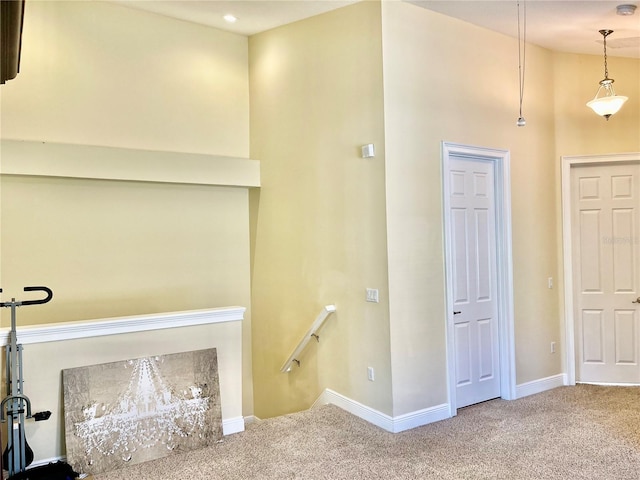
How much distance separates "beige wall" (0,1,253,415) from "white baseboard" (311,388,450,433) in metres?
1.70

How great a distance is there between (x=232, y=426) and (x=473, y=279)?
247 centimetres

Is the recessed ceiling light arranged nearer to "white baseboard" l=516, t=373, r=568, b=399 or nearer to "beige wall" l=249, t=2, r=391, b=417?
"beige wall" l=249, t=2, r=391, b=417

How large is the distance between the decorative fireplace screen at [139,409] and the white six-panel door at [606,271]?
3.78 m

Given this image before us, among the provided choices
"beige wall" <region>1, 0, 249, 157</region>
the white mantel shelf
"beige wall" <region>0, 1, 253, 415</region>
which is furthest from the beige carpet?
"beige wall" <region>1, 0, 249, 157</region>

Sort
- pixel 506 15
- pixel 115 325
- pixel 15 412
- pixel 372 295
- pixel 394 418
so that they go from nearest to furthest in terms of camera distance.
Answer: pixel 15 412
pixel 115 325
pixel 394 418
pixel 372 295
pixel 506 15

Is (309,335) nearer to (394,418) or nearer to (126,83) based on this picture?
(394,418)

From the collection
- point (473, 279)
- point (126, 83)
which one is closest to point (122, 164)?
point (126, 83)

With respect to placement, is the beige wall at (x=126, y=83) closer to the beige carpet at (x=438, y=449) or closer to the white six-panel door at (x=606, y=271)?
the beige carpet at (x=438, y=449)

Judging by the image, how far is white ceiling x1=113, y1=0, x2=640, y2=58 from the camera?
150 inches

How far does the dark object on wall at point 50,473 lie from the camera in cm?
288

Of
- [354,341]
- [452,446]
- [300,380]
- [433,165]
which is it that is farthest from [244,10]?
[452,446]

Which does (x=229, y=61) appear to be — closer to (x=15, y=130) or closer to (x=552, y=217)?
(x=15, y=130)

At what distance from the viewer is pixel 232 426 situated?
3.74 meters

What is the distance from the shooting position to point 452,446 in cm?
342
